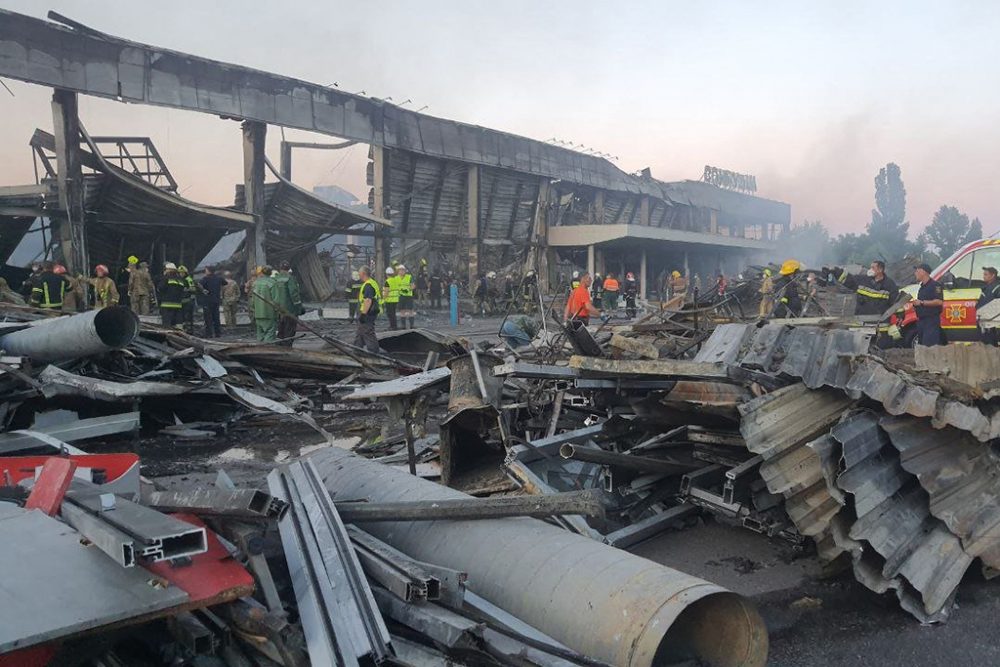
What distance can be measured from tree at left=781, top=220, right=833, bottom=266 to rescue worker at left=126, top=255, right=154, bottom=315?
104 ft

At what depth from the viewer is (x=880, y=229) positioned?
189 feet

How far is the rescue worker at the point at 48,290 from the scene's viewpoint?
11.2 metres

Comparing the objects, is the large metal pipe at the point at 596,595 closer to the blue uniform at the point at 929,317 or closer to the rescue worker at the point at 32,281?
the blue uniform at the point at 929,317

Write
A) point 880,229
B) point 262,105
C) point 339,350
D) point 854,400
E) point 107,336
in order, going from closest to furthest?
point 854,400 < point 107,336 < point 339,350 < point 262,105 < point 880,229

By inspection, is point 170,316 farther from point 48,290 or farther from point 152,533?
point 152,533

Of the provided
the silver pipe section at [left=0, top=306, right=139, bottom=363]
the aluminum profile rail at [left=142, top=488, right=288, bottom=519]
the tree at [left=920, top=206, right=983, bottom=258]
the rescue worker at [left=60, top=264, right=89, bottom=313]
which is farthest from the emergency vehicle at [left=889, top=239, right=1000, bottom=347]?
the tree at [left=920, top=206, right=983, bottom=258]

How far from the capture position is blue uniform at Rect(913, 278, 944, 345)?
8.28 meters

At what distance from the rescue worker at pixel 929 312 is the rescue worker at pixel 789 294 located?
1616 mm

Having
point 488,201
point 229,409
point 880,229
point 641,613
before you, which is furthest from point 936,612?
point 880,229

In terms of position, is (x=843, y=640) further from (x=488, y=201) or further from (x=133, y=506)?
(x=488, y=201)

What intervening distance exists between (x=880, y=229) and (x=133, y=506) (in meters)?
65.4

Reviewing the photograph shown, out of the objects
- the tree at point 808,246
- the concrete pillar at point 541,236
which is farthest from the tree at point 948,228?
the concrete pillar at point 541,236

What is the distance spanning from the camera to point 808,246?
4472cm

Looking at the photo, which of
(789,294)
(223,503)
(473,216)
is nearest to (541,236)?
(473,216)
